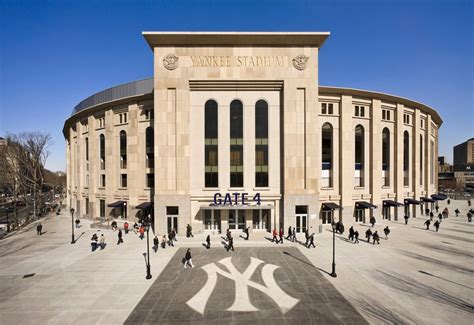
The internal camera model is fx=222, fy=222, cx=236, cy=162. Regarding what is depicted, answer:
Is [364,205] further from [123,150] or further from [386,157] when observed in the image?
[123,150]

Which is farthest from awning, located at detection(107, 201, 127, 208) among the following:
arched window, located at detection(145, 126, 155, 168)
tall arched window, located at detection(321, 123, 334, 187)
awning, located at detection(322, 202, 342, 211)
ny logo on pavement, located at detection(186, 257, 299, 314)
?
tall arched window, located at detection(321, 123, 334, 187)

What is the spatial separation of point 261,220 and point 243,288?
14.1 m

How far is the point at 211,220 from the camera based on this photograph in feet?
93.1

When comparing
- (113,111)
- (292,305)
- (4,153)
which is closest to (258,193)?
(292,305)

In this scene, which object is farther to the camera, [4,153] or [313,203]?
[4,153]

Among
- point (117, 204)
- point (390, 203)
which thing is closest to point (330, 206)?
point (390, 203)

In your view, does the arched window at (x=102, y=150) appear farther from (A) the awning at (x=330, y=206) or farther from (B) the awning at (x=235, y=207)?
(A) the awning at (x=330, y=206)

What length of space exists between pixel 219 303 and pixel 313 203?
59.3 feet

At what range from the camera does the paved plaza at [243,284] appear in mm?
12086

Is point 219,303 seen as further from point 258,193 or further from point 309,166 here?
point 309,166

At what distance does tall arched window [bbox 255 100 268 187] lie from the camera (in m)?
28.2

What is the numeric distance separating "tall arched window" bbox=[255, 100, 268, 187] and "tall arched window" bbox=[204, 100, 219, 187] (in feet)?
16.7

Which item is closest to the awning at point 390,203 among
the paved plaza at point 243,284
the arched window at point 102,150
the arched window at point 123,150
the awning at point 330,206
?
the paved plaza at point 243,284

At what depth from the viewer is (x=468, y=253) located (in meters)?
21.1
